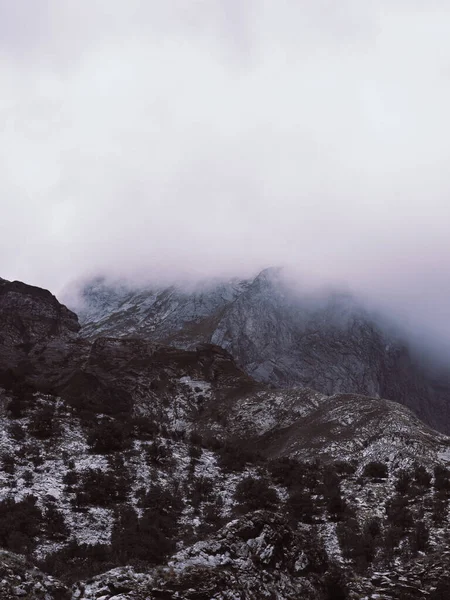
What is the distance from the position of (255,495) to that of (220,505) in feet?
9.85

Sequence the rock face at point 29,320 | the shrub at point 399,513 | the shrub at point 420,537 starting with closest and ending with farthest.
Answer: the shrub at point 420,537
the shrub at point 399,513
the rock face at point 29,320

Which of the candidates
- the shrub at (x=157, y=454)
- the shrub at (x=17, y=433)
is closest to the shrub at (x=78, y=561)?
the shrub at (x=157, y=454)

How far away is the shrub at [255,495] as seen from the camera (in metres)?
33.6

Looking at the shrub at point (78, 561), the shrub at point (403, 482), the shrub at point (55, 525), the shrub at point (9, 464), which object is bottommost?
the shrub at point (78, 561)

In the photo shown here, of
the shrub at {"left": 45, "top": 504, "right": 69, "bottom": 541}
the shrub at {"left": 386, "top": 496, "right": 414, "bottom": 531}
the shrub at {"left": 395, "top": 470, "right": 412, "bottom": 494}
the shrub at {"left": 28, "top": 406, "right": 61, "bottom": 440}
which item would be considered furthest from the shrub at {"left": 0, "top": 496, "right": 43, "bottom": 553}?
the shrub at {"left": 395, "top": 470, "right": 412, "bottom": 494}

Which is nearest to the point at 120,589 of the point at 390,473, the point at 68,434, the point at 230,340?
the point at 68,434

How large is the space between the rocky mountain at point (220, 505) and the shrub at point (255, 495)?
14 centimetres

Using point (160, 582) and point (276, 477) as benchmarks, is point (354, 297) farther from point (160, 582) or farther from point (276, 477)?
point (160, 582)

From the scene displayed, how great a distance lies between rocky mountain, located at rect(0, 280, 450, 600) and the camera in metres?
18.9

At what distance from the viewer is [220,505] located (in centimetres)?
3338

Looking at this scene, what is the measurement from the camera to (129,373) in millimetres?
88562

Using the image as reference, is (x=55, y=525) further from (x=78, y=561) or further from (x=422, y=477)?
(x=422, y=477)

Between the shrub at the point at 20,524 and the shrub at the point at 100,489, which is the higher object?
the shrub at the point at 100,489

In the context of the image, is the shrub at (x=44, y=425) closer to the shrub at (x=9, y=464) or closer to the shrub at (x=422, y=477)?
the shrub at (x=9, y=464)
